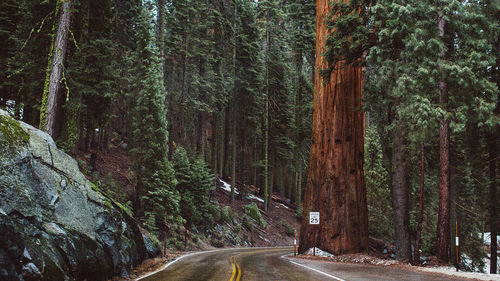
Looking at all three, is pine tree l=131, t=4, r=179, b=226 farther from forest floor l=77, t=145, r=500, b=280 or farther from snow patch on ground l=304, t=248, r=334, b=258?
snow patch on ground l=304, t=248, r=334, b=258

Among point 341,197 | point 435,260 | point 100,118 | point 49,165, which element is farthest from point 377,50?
point 100,118

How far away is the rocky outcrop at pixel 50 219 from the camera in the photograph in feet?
18.3

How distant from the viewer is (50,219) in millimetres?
7148

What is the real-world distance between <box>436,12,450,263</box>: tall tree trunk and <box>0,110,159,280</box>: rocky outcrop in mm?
9535

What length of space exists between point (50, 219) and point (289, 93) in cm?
3285

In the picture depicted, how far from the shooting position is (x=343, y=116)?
49.3 ft

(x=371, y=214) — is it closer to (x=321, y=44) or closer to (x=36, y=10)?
(x=321, y=44)

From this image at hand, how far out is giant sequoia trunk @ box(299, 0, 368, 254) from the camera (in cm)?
1460

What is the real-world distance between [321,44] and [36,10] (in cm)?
1376

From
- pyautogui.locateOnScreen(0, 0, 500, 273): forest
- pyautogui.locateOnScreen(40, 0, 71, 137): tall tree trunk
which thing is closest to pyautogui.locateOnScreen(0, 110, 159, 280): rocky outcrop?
pyautogui.locateOnScreen(40, 0, 71, 137): tall tree trunk

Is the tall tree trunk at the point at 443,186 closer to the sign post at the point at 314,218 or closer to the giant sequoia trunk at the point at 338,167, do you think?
the giant sequoia trunk at the point at 338,167

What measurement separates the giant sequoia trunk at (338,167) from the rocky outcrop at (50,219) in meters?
8.14

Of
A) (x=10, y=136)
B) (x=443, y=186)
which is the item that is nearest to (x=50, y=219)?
(x=10, y=136)

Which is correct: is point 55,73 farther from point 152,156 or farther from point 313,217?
point 313,217
